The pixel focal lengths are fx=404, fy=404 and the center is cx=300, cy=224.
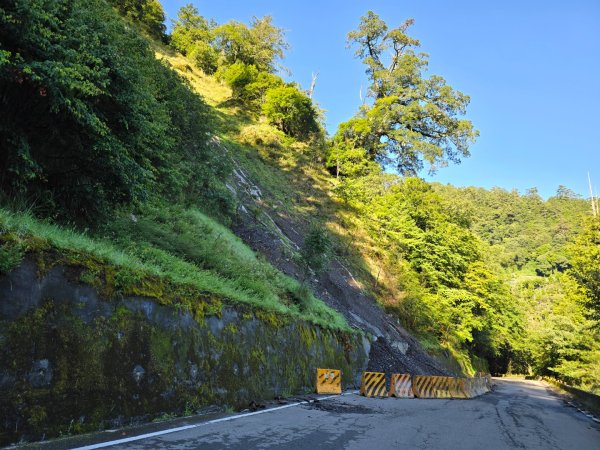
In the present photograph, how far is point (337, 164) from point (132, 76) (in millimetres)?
32227

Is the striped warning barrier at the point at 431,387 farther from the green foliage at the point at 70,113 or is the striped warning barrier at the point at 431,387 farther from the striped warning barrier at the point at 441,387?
the green foliage at the point at 70,113

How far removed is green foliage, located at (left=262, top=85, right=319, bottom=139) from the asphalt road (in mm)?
31221

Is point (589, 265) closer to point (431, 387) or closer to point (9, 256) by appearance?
point (431, 387)

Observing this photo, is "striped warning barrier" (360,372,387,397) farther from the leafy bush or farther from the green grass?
the leafy bush

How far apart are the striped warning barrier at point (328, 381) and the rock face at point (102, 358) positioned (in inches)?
157

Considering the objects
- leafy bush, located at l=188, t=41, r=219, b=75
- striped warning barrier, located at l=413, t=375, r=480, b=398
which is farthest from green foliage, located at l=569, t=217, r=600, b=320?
leafy bush, located at l=188, t=41, r=219, b=75

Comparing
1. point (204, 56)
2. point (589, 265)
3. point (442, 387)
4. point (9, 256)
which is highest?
point (204, 56)

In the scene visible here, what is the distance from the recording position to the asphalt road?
5.87m

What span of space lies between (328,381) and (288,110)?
2979 cm

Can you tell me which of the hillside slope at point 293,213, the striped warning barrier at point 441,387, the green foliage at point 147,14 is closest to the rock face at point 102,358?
the striped warning barrier at point 441,387

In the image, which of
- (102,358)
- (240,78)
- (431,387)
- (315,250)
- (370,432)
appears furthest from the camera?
(240,78)

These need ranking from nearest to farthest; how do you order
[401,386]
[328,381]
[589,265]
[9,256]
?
1. [9,256]
2. [328,381]
3. [401,386]
4. [589,265]

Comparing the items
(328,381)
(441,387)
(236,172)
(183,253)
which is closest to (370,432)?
(328,381)

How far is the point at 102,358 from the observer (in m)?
5.90
